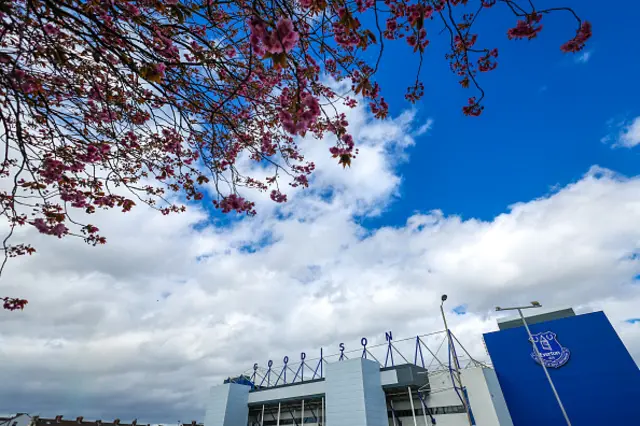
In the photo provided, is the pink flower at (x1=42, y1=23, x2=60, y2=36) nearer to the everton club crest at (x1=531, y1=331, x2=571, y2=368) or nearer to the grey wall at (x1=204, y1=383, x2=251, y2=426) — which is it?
the everton club crest at (x1=531, y1=331, x2=571, y2=368)

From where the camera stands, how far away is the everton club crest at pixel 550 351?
1575 cm

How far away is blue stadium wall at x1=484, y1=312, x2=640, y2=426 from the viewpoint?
14.2 meters

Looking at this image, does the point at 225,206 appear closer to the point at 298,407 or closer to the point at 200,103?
the point at 200,103

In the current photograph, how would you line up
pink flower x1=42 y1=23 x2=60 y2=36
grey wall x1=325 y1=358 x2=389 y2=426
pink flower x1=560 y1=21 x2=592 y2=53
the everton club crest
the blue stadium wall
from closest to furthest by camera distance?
pink flower x1=560 y1=21 x2=592 y2=53 < pink flower x1=42 y1=23 x2=60 y2=36 < the blue stadium wall < the everton club crest < grey wall x1=325 y1=358 x2=389 y2=426

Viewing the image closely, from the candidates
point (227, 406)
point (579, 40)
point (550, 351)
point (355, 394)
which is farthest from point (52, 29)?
point (227, 406)

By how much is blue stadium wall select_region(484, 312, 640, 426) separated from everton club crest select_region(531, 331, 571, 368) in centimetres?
17

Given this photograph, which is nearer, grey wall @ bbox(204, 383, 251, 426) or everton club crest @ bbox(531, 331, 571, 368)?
everton club crest @ bbox(531, 331, 571, 368)

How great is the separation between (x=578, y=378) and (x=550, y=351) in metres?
1.44

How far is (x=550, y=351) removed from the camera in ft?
53.1

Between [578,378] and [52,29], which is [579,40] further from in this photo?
[578,378]

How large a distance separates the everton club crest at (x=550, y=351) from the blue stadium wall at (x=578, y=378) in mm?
170

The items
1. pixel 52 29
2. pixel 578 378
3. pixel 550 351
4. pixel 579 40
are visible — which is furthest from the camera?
pixel 550 351

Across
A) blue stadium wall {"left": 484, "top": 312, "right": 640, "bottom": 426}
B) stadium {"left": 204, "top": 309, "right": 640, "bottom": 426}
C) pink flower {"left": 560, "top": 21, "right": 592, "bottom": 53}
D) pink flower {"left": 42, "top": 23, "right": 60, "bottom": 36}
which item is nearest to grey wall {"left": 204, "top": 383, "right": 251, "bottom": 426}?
stadium {"left": 204, "top": 309, "right": 640, "bottom": 426}

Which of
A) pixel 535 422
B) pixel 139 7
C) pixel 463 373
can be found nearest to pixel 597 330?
pixel 535 422
